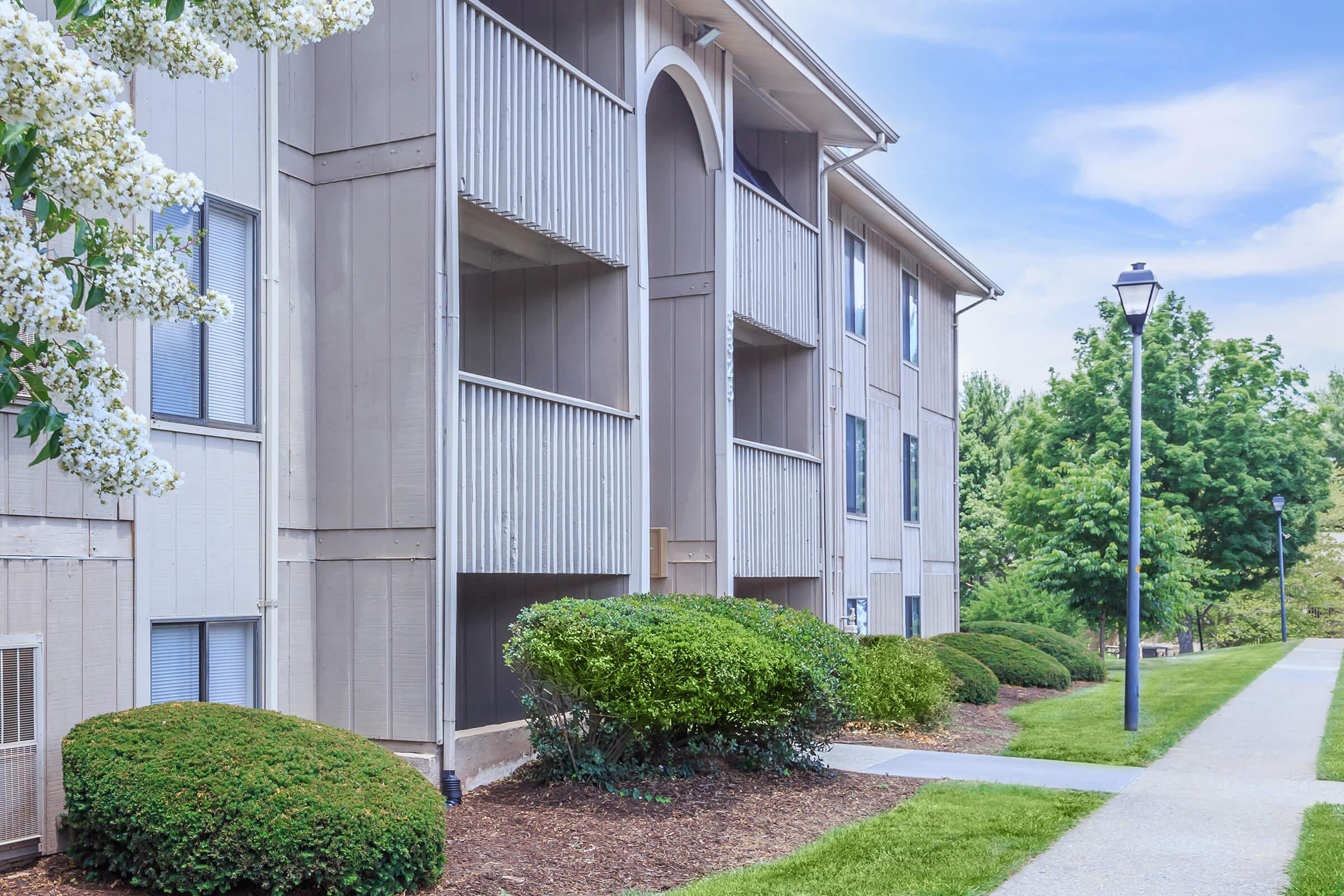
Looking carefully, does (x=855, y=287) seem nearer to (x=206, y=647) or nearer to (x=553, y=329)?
(x=553, y=329)

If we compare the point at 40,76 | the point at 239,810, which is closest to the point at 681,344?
the point at 239,810

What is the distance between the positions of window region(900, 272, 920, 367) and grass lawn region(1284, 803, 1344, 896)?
13088 mm

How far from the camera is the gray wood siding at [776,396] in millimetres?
16484

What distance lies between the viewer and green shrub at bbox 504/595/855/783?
9.39 meters

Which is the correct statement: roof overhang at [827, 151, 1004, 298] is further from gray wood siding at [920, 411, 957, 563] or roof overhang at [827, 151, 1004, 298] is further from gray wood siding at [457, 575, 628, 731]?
gray wood siding at [457, 575, 628, 731]

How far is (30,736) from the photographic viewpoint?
7.30m

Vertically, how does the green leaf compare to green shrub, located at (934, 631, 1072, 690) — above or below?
above

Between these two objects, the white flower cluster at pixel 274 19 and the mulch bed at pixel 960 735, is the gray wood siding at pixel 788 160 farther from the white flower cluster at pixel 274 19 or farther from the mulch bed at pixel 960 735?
Result: the white flower cluster at pixel 274 19

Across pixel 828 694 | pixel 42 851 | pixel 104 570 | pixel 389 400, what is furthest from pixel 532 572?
pixel 42 851

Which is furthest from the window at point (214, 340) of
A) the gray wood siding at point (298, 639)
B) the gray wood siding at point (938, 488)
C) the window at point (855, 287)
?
the gray wood siding at point (938, 488)

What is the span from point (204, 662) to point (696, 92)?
26.4 ft

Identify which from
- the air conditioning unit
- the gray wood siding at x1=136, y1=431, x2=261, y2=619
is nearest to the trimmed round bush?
the gray wood siding at x1=136, y1=431, x2=261, y2=619

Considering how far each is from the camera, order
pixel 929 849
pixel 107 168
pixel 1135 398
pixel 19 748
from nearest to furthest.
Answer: pixel 107 168
pixel 19 748
pixel 929 849
pixel 1135 398

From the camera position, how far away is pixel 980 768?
38.3 ft
